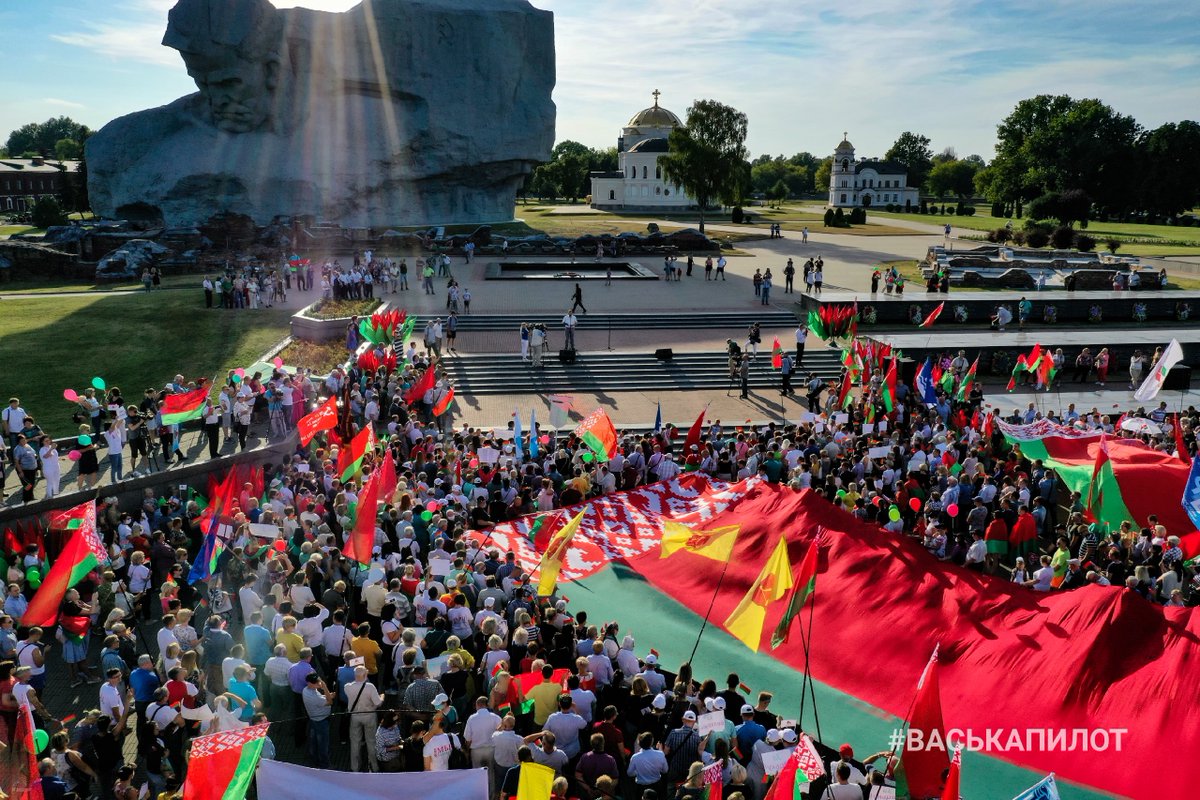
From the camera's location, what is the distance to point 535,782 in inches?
263

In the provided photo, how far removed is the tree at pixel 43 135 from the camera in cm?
15450

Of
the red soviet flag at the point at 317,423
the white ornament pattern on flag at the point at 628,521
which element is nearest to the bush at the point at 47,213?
the red soviet flag at the point at 317,423

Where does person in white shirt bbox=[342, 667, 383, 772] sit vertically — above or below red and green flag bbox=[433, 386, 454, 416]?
below

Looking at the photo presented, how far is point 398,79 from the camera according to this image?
201ft

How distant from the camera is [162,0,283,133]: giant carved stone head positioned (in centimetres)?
5500

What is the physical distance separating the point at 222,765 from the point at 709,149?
210 ft

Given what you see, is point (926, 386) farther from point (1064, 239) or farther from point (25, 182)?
point (25, 182)

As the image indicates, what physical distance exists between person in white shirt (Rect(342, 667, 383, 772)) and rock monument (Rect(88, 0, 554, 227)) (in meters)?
54.4

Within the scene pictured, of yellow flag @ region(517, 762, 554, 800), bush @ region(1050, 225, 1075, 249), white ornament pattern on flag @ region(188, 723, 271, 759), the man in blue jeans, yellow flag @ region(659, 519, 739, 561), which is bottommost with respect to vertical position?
the man in blue jeans

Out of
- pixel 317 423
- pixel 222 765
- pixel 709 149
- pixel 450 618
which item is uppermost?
pixel 709 149

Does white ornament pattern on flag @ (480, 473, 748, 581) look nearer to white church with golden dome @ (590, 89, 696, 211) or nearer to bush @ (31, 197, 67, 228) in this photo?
bush @ (31, 197, 67, 228)

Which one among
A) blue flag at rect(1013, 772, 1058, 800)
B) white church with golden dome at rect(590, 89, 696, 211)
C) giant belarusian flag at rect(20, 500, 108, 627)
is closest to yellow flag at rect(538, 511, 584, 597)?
giant belarusian flag at rect(20, 500, 108, 627)

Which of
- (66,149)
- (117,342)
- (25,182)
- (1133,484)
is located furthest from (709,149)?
(66,149)

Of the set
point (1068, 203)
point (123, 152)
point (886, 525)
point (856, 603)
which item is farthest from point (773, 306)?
point (1068, 203)
